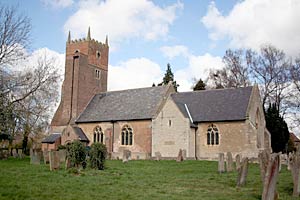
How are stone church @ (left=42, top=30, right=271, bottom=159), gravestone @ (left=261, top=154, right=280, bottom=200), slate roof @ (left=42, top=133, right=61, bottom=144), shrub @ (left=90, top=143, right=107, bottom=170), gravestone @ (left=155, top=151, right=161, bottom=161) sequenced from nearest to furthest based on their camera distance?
gravestone @ (left=261, top=154, right=280, bottom=200)
shrub @ (left=90, top=143, right=107, bottom=170)
gravestone @ (left=155, top=151, right=161, bottom=161)
stone church @ (left=42, top=30, right=271, bottom=159)
slate roof @ (left=42, top=133, right=61, bottom=144)

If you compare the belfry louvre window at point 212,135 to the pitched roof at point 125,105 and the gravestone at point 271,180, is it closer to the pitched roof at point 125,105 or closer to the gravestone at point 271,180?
the pitched roof at point 125,105

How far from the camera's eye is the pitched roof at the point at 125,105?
37.7 meters

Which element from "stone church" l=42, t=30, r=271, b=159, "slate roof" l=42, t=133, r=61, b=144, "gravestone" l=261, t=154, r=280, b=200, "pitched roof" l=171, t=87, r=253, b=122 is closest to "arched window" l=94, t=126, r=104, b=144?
"stone church" l=42, t=30, r=271, b=159

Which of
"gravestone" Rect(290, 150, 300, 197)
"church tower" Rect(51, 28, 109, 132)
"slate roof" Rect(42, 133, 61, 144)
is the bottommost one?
"gravestone" Rect(290, 150, 300, 197)

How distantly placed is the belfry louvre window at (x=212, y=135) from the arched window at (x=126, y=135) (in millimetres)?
8781

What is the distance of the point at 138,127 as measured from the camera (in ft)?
121

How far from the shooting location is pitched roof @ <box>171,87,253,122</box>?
32.5 meters

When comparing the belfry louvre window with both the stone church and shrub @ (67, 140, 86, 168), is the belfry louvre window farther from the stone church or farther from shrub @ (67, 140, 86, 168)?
shrub @ (67, 140, 86, 168)

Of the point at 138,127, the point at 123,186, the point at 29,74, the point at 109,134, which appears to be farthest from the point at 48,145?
the point at 123,186

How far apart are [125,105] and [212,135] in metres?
11.5

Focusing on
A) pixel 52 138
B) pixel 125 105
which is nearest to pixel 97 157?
pixel 125 105

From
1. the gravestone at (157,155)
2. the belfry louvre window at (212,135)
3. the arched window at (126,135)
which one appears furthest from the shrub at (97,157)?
the arched window at (126,135)

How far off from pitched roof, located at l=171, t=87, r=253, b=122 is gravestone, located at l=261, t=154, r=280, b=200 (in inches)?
899

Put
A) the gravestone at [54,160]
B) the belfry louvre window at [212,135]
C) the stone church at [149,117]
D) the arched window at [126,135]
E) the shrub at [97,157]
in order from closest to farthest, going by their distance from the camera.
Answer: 1. the gravestone at [54,160]
2. the shrub at [97,157]
3. the stone church at [149,117]
4. the belfry louvre window at [212,135]
5. the arched window at [126,135]
